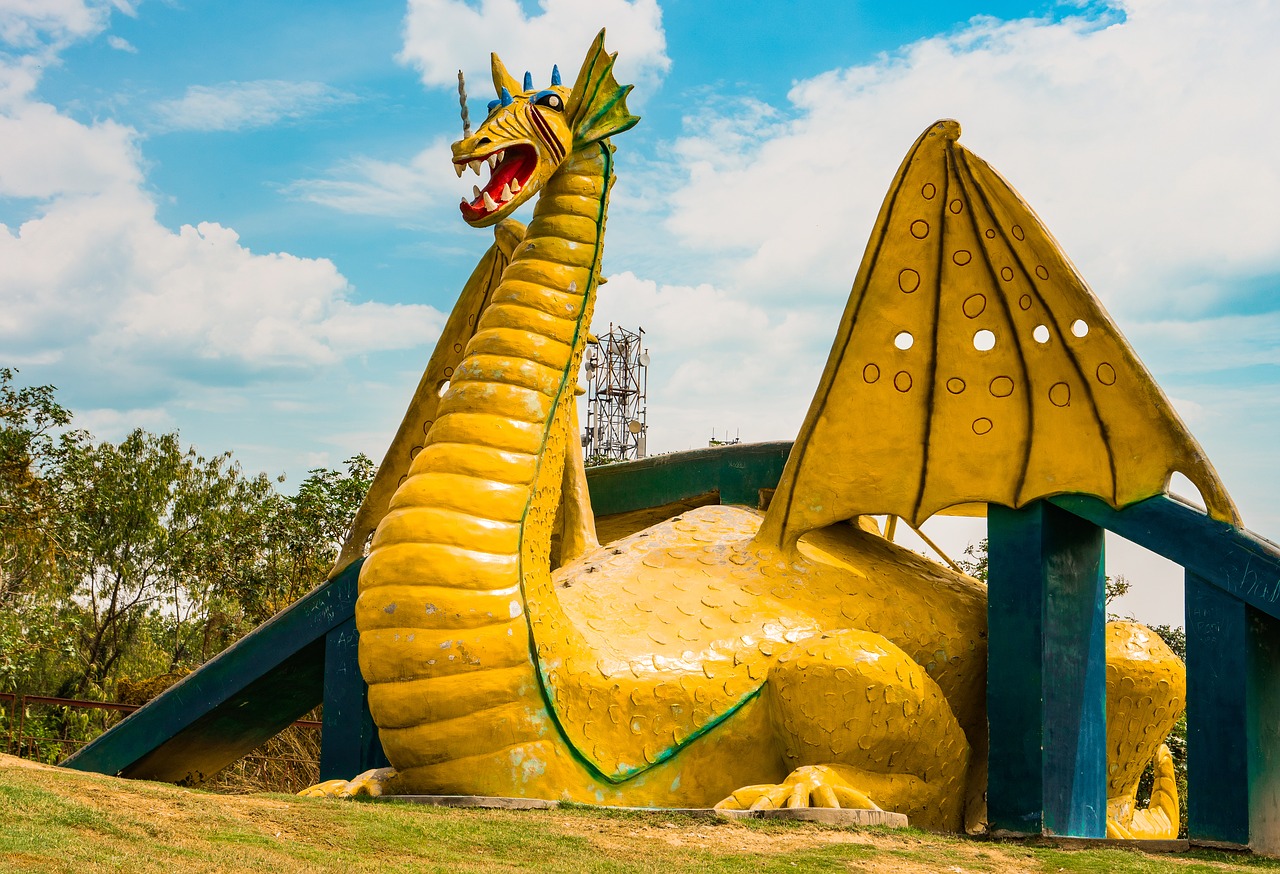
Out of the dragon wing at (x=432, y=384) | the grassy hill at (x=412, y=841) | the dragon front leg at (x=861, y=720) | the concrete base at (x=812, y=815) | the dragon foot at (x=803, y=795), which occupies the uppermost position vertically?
the dragon wing at (x=432, y=384)

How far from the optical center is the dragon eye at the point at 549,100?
711 centimetres

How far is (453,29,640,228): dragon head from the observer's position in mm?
6745

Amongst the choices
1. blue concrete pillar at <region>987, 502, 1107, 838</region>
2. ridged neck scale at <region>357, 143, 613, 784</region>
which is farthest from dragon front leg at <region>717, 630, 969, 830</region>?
ridged neck scale at <region>357, 143, 613, 784</region>

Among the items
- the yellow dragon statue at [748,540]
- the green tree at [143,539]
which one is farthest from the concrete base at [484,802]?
the green tree at [143,539]

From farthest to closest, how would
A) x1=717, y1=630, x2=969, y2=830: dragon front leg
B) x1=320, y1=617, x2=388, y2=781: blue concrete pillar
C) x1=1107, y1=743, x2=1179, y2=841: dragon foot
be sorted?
x1=320, y1=617, x2=388, y2=781: blue concrete pillar
x1=1107, y1=743, x2=1179, y2=841: dragon foot
x1=717, y1=630, x2=969, y2=830: dragon front leg

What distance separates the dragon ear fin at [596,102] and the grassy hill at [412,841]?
347cm

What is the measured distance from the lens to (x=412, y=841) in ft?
16.5

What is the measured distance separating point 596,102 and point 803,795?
12.0 ft

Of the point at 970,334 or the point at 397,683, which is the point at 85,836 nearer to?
the point at 397,683

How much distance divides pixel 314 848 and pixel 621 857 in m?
1.08

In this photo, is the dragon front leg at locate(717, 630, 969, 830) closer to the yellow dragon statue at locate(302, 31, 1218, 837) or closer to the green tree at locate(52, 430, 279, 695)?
the yellow dragon statue at locate(302, 31, 1218, 837)

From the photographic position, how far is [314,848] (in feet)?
15.8

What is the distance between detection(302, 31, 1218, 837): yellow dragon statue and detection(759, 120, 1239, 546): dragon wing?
1 cm

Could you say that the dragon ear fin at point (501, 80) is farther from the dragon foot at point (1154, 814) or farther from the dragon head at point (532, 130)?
the dragon foot at point (1154, 814)
